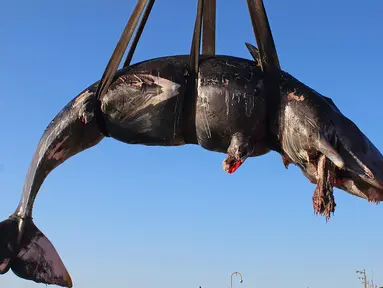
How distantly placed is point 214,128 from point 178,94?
468 mm

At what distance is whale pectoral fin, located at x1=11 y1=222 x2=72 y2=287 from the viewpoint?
19.7 ft

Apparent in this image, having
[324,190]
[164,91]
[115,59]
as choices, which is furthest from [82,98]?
[324,190]

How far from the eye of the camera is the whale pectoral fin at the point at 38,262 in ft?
19.7

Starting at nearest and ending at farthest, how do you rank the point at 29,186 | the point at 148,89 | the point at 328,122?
the point at 328,122, the point at 148,89, the point at 29,186

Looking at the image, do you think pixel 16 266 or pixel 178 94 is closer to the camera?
pixel 178 94

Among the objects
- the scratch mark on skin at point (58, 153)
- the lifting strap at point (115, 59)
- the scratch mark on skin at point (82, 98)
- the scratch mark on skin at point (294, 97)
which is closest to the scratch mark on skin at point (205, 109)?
the scratch mark on skin at point (294, 97)

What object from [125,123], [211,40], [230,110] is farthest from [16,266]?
[211,40]

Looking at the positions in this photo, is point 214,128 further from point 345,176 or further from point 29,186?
point 29,186

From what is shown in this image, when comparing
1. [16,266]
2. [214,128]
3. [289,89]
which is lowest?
[16,266]

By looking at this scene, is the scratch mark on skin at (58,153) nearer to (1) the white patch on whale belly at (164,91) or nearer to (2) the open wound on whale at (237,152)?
(1) the white patch on whale belly at (164,91)

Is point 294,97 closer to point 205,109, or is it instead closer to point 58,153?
point 205,109

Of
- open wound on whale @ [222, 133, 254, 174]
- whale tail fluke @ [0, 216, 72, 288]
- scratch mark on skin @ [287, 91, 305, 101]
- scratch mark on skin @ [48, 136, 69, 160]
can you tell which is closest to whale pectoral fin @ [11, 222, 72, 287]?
whale tail fluke @ [0, 216, 72, 288]

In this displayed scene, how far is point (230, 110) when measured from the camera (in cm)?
538

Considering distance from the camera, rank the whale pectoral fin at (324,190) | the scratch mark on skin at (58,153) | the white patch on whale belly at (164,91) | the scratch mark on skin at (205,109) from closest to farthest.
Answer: the whale pectoral fin at (324,190) → the scratch mark on skin at (205,109) → the white patch on whale belly at (164,91) → the scratch mark on skin at (58,153)
